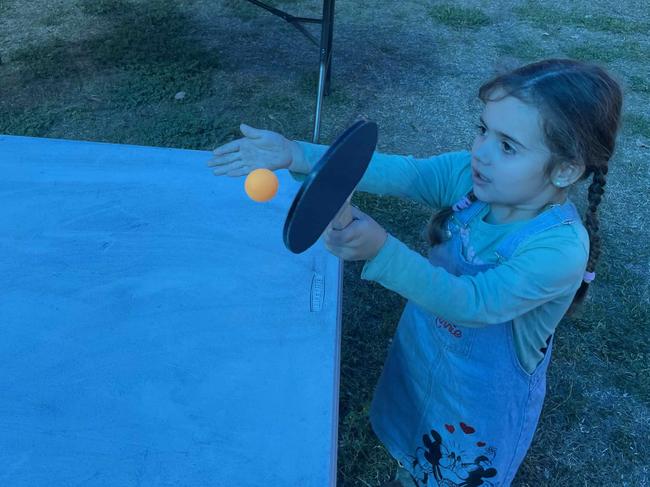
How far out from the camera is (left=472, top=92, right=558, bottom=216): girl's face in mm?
893

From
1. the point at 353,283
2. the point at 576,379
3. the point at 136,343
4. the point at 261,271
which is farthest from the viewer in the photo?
the point at 353,283

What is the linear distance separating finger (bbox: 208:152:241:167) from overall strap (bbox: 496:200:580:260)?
0.47 m

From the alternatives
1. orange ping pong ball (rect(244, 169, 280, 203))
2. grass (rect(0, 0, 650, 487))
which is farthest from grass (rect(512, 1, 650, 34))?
orange ping pong ball (rect(244, 169, 280, 203))

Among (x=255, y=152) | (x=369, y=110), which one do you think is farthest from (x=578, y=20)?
(x=255, y=152)

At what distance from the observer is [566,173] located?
3.03 ft

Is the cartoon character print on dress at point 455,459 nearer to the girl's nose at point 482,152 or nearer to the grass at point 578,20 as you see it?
the girl's nose at point 482,152

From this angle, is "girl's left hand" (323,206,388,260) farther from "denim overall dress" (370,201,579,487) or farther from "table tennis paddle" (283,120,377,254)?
"denim overall dress" (370,201,579,487)

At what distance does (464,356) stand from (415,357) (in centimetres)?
15

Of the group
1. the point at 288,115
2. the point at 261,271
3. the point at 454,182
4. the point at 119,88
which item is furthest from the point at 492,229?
the point at 119,88

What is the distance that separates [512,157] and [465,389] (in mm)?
458

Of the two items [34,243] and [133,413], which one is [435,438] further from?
[34,243]

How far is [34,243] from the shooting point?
1256mm

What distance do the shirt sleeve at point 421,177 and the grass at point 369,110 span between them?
86cm

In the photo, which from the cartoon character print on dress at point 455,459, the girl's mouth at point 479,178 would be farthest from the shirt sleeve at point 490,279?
the cartoon character print on dress at point 455,459
